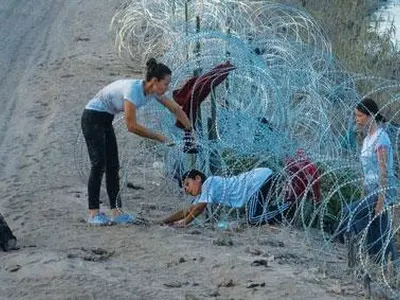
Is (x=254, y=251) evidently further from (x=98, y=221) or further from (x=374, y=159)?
(x=98, y=221)

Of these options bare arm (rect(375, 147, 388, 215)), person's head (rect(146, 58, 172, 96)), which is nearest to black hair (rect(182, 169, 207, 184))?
person's head (rect(146, 58, 172, 96))

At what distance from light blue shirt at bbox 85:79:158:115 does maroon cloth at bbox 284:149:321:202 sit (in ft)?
4.25

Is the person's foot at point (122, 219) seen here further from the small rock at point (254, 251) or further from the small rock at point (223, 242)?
the small rock at point (254, 251)

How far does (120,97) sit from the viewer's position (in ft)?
30.1

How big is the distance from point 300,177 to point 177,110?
1220mm

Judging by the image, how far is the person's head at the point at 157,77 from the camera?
8.99 meters

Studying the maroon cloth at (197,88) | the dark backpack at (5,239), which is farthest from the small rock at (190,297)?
the maroon cloth at (197,88)

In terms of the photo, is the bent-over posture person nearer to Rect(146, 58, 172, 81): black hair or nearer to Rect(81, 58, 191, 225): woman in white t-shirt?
Rect(81, 58, 191, 225): woman in white t-shirt

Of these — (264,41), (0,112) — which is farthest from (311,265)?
(0,112)

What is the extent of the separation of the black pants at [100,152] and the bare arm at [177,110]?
17.9 inches

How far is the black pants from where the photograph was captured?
30.6 feet

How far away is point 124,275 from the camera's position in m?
7.81

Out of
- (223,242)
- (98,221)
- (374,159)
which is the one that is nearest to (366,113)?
(374,159)

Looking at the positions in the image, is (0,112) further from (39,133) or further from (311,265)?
(311,265)
